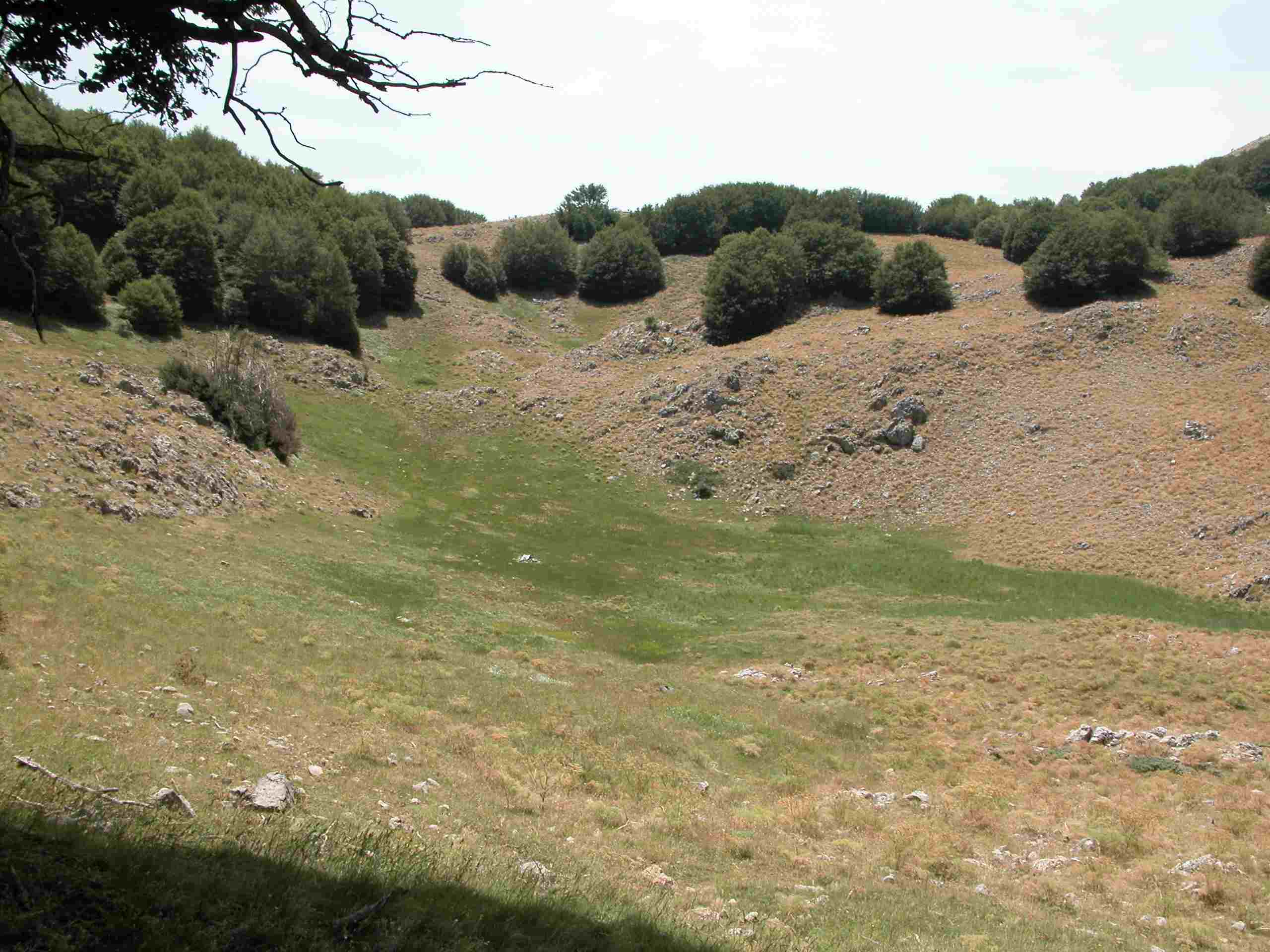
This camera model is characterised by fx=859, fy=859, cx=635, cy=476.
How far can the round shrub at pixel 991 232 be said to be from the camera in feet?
313

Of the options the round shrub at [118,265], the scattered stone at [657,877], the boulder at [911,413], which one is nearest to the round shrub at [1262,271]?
the boulder at [911,413]

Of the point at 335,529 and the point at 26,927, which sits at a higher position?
the point at 26,927

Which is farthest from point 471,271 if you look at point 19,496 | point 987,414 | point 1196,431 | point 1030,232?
point 19,496

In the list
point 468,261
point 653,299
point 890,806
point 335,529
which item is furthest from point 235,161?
point 890,806

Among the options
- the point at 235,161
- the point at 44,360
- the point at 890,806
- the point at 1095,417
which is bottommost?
the point at 890,806

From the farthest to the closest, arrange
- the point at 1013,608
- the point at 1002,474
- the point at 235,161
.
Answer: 1. the point at 235,161
2. the point at 1002,474
3. the point at 1013,608

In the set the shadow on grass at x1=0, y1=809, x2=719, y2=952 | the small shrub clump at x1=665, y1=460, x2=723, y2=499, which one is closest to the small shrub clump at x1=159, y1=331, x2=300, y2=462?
the small shrub clump at x1=665, y1=460, x2=723, y2=499

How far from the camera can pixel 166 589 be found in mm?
19953

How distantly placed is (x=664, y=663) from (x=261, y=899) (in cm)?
2062

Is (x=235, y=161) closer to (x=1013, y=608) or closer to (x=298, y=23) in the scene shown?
(x=1013, y=608)

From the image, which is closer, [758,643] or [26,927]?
[26,927]

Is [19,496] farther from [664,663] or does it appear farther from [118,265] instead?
[118,265]

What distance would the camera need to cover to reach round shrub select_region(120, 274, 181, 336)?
51.2 metres

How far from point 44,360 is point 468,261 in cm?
5651
